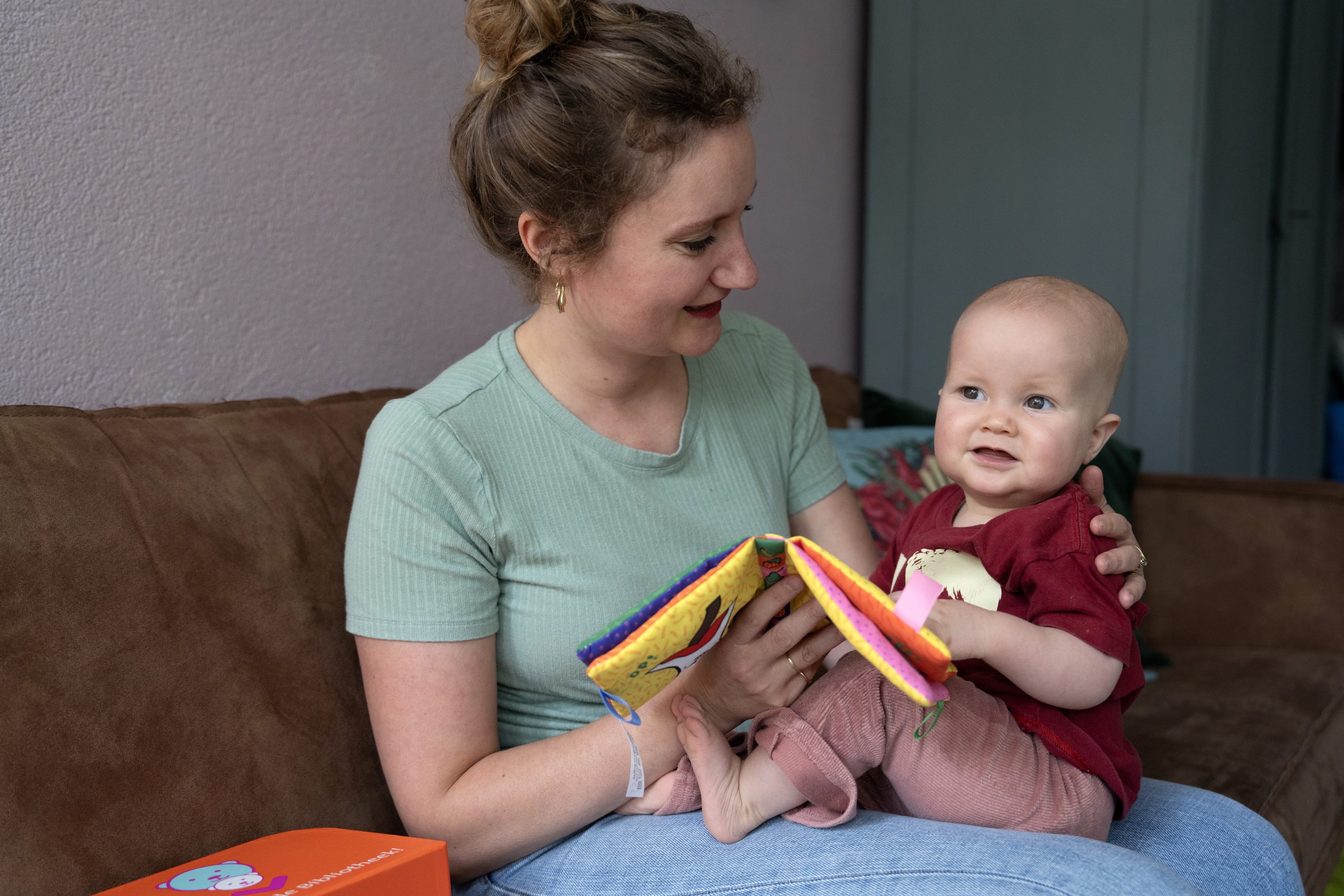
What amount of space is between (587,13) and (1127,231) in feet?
6.08

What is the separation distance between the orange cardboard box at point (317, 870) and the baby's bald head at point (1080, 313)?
674 mm

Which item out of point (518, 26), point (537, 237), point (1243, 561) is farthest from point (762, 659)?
point (1243, 561)

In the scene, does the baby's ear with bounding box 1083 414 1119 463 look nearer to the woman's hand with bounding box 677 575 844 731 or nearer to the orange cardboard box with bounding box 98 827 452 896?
the woman's hand with bounding box 677 575 844 731

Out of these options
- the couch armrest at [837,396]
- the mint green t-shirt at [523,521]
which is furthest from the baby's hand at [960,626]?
the couch armrest at [837,396]

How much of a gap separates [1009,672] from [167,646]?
753mm

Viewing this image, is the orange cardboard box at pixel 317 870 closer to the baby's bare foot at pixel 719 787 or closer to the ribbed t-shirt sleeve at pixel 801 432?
the baby's bare foot at pixel 719 787

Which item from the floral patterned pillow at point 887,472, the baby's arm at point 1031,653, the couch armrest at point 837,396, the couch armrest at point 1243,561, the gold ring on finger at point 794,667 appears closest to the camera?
the baby's arm at point 1031,653

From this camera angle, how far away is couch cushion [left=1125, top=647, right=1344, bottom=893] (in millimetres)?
1481

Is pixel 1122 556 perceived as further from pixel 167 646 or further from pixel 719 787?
pixel 167 646

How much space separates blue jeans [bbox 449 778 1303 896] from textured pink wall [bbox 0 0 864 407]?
0.72 metres

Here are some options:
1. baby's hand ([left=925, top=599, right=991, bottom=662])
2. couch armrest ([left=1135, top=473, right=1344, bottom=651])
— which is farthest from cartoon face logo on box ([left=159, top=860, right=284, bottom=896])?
couch armrest ([left=1135, top=473, right=1344, bottom=651])

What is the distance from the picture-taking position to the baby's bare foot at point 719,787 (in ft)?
3.28

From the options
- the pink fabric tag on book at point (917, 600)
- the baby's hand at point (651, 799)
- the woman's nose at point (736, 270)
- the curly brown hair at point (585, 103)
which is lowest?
the baby's hand at point (651, 799)

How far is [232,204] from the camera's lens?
1394 mm
